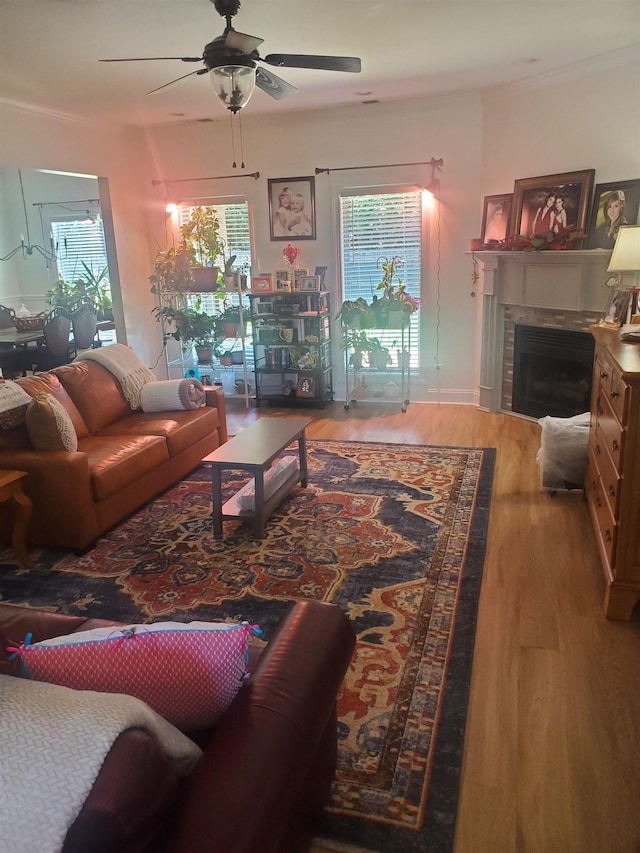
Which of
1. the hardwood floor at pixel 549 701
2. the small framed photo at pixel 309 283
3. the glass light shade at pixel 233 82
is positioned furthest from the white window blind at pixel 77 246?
the hardwood floor at pixel 549 701

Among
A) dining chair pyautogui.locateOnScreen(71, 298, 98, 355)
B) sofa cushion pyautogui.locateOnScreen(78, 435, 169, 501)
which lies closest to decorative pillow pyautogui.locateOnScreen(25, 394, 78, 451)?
sofa cushion pyautogui.locateOnScreen(78, 435, 169, 501)

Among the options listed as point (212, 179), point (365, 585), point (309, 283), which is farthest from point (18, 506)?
point (212, 179)

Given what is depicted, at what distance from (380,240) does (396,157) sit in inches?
30.0

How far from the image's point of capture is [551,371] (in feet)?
17.8

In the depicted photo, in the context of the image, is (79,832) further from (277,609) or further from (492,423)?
(492,423)

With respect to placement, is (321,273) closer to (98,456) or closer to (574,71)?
(574,71)

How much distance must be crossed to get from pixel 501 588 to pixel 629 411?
1.02 metres

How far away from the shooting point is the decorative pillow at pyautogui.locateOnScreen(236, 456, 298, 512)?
365 centimetres

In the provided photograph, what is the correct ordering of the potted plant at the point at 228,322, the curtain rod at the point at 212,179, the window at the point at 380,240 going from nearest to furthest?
the window at the point at 380,240
the curtain rod at the point at 212,179
the potted plant at the point at 228,322

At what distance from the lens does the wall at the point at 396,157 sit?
4848 millimetres

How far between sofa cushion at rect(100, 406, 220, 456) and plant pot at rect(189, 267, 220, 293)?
7.02 feet

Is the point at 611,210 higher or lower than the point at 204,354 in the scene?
higher

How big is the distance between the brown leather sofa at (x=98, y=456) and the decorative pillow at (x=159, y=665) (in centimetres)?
217

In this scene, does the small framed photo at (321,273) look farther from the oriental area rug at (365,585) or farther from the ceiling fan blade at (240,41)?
the ceiling fan blade at (240,41)
